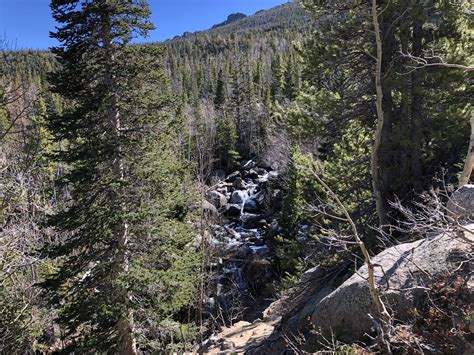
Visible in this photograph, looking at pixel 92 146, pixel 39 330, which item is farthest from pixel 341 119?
pixel 39 330

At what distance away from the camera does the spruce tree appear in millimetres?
8609

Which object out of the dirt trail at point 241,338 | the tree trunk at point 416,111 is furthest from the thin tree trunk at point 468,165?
the dirt trail at point 241,338

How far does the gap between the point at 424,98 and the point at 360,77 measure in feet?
5.50

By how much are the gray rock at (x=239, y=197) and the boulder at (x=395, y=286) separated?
26081mm

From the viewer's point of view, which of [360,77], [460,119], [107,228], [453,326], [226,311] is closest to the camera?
[453,326]

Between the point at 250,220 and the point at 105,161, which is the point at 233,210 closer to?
the point at 250,220

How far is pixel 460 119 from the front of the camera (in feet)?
25.9

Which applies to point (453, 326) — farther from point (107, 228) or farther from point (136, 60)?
point (136, 60)

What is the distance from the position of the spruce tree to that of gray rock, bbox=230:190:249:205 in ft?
76.7

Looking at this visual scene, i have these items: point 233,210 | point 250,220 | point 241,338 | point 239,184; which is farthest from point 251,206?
point 241,338

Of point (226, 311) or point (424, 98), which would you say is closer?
point (424, 98)

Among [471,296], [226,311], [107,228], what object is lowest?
[226,311]

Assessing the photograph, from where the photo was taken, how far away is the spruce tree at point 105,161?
8.61 metres

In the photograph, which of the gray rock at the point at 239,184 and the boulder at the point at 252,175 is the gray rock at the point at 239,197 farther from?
the boulder at the point at 252,175
